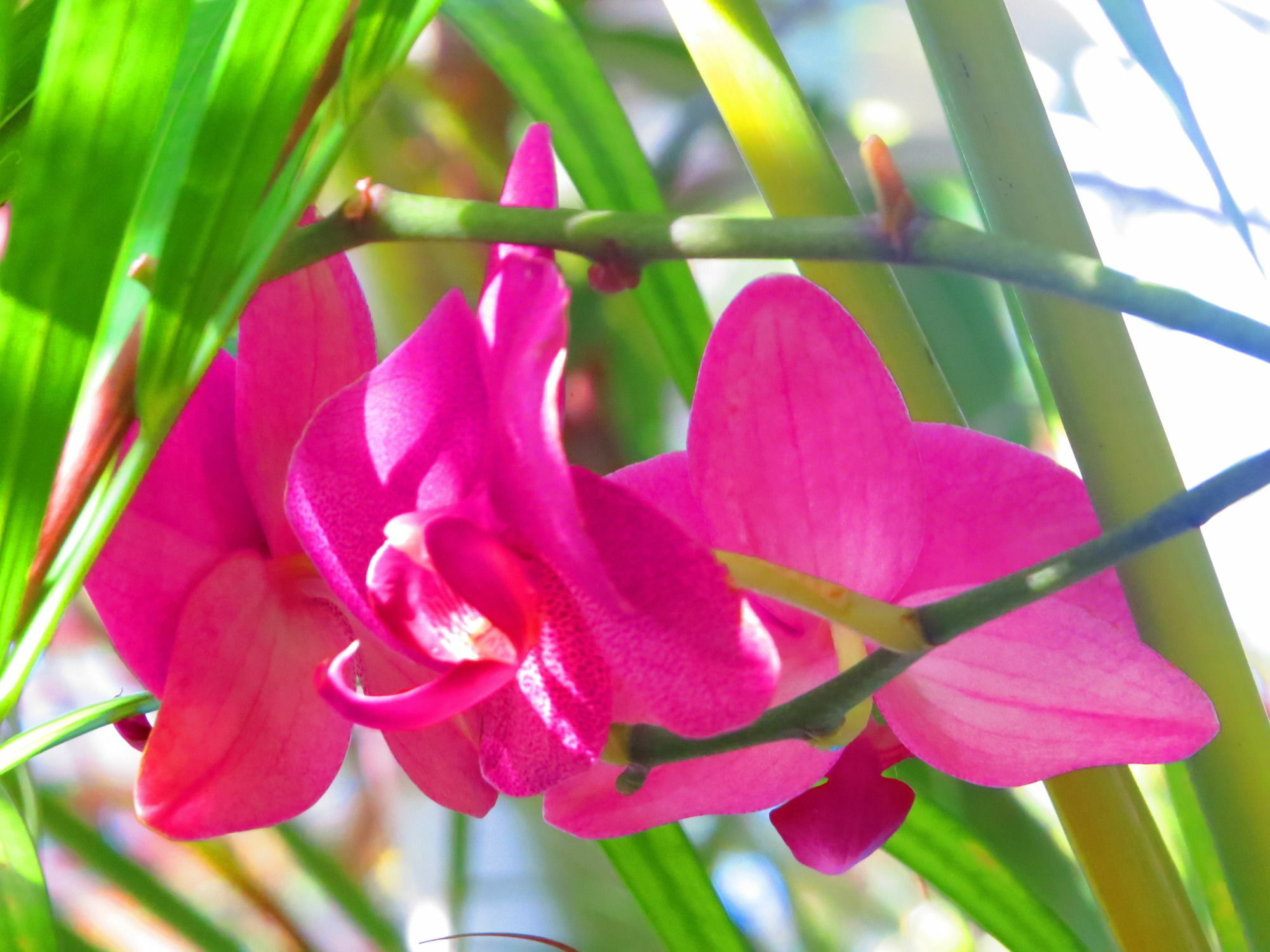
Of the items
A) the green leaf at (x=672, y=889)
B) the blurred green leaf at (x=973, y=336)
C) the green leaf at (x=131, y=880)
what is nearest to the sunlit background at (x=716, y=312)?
the blurred green leaf at (x=973, y=336)

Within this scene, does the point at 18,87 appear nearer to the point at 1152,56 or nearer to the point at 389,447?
the point at 389,447

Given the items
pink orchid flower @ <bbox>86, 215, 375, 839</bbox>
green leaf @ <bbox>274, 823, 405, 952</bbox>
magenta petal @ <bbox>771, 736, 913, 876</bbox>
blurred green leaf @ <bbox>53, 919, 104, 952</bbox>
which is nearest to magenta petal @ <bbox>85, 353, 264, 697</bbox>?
pink orchid flower @ <bbox>86, 215, 375, 839</bbox>

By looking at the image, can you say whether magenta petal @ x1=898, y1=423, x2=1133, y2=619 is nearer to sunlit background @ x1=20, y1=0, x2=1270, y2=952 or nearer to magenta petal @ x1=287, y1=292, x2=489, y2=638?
magenta petal @ x1=287, y1=292, x2=489, y2=638

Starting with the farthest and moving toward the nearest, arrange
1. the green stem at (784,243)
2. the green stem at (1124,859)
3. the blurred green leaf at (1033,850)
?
the blurred green leaf at (1033,850) < the green stem at (1124,859) < the green stem at (784,243)

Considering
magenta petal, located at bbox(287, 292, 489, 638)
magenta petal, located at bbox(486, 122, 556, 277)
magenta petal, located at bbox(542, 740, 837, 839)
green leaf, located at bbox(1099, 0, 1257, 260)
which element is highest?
green leaf, located at bbox(1099, 0, 1257, 260)

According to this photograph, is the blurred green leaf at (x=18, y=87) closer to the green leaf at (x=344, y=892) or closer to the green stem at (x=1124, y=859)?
the green stem at (x=1124, y=859)

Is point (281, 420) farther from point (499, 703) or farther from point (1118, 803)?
point (1118, 803)

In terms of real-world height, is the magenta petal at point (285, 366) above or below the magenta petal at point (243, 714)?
above

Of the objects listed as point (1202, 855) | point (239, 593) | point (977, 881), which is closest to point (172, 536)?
point (239, 593)
